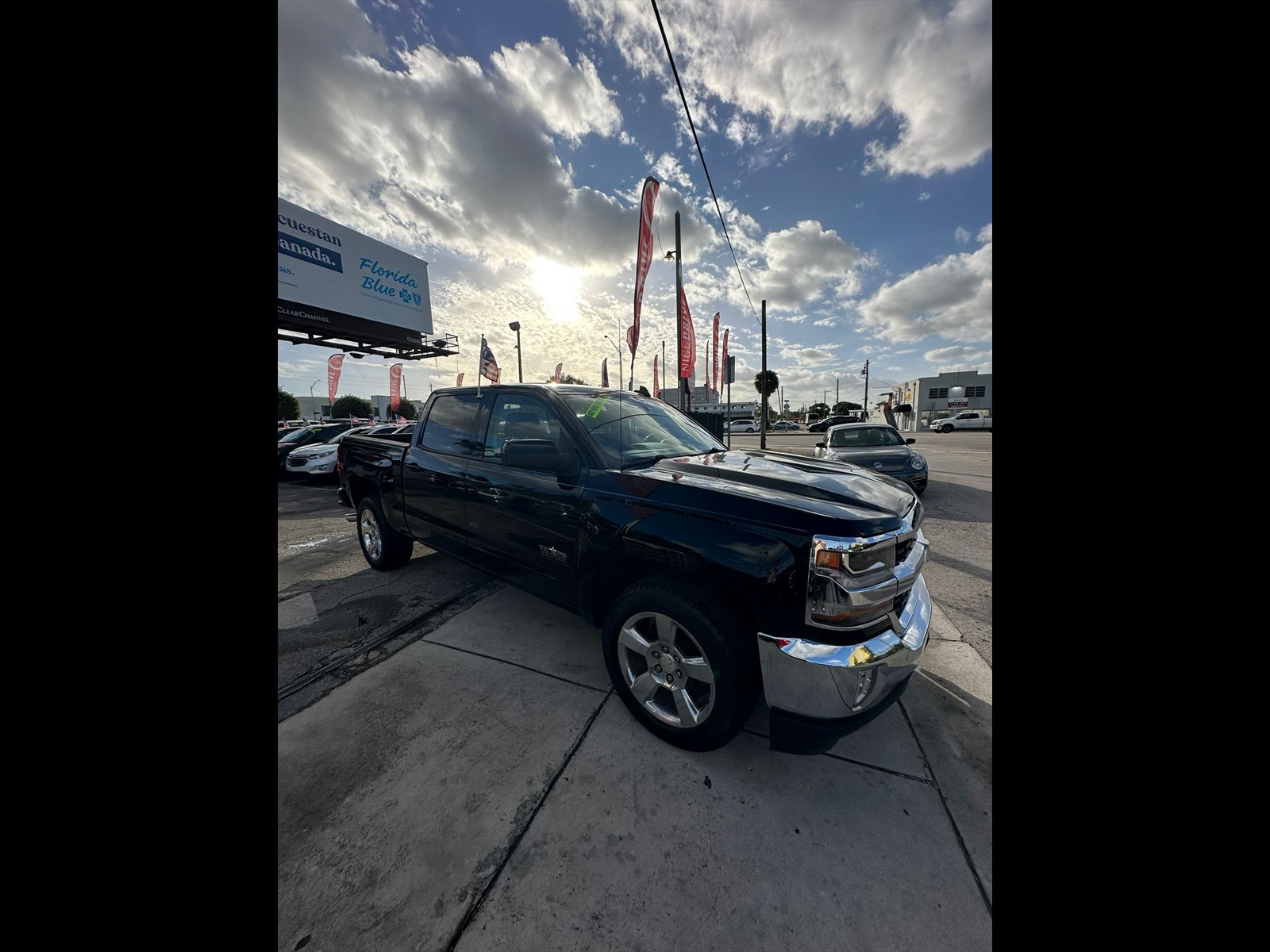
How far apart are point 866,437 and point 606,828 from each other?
900 cm

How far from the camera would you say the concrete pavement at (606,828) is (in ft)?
4.47

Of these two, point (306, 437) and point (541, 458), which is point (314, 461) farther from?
point (541, 458)

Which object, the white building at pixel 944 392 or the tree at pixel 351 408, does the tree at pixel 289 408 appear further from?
the white building at pixel 944 392

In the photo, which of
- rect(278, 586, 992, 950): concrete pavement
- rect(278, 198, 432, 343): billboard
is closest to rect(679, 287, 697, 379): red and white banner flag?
rect(278, 586, 992, 950): concrete pavement

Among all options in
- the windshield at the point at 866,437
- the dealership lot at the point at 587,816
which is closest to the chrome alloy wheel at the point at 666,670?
the dealership lot at the point at 587,816

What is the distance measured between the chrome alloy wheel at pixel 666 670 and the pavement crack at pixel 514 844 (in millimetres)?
311

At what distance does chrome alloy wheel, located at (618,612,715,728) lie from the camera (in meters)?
2.02

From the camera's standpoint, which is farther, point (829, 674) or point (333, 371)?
point (333, 371)

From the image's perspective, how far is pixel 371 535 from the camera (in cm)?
453

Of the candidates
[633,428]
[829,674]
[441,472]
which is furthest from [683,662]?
[441,472]

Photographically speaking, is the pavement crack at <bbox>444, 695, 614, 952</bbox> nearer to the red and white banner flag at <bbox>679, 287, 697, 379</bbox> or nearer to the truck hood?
the truck hood

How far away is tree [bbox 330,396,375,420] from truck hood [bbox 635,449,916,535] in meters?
54.3
